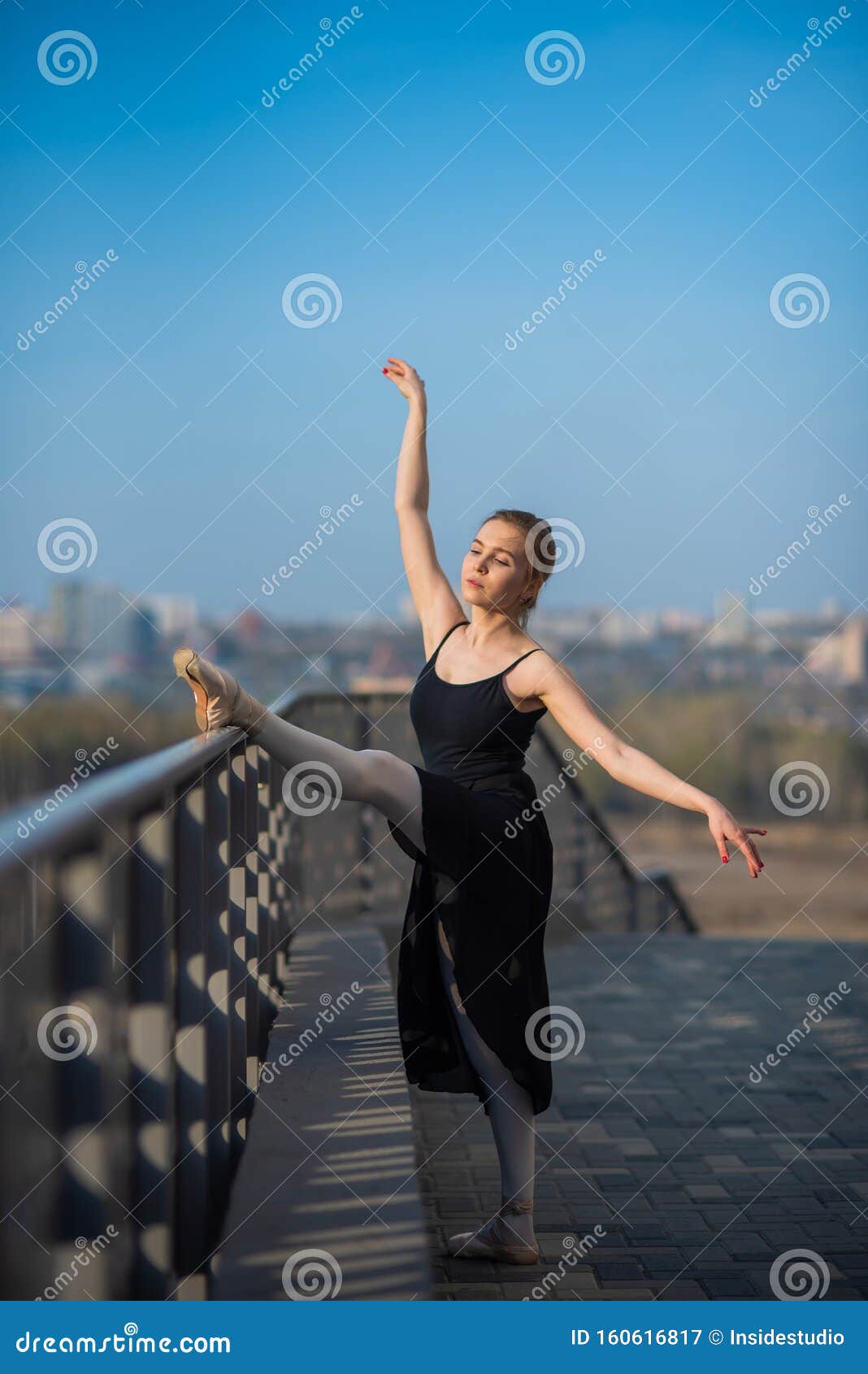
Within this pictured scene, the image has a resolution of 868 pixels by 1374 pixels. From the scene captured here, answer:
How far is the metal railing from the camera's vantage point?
1174mm

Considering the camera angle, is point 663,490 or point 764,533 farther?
point 764,533

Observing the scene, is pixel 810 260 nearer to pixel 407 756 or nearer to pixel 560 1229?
pixel 407 756

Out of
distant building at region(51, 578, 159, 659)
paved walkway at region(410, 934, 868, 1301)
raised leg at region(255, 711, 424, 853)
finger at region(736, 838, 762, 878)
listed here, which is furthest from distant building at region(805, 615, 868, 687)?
finger at region(736, 838, 762, 878)

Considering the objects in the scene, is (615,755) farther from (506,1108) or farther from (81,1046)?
(81,1046)

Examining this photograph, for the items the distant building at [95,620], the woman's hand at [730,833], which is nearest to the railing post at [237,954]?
the woman's hand at [730,833]

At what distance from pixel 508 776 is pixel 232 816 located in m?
0.63

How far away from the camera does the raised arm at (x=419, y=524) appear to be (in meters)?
3.30

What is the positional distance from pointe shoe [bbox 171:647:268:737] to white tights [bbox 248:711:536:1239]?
0.09 meters

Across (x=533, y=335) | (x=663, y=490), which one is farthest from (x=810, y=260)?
(x=663, y=490)

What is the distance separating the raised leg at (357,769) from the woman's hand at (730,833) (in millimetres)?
607

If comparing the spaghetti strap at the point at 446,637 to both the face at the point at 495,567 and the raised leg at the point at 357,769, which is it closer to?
the face at the point at 495,567

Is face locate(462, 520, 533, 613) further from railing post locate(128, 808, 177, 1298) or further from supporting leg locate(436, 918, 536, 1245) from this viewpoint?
railing post locate(128, 808, 177, 1298)

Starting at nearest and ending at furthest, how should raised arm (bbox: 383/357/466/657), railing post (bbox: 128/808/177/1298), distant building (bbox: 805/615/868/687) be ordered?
1. railing post (bbox: 128/808/177/1298)
2. raised arm (bbox: 383/357/466/657)
3. distant building (bbox: 805/615/868/687)

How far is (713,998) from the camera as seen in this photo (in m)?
6.28
